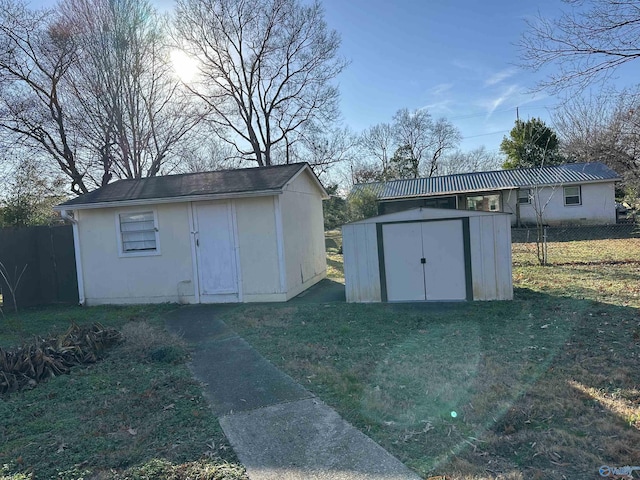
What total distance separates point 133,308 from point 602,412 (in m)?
8.95

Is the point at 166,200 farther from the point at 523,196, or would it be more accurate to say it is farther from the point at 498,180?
the point at 498,180

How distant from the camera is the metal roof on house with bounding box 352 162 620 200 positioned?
73.7 feet

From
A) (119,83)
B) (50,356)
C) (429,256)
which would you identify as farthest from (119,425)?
(119,83)

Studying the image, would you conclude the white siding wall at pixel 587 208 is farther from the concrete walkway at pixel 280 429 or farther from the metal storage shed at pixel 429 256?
the concrete walkway at pixel 280 429

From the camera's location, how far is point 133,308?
31.4 feet

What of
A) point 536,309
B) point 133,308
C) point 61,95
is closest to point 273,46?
point 61,95

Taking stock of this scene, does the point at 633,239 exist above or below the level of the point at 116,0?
below

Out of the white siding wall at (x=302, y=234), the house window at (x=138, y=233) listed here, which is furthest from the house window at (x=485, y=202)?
the house window at (x=138, y=233)

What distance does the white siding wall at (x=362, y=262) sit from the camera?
28.0 feet

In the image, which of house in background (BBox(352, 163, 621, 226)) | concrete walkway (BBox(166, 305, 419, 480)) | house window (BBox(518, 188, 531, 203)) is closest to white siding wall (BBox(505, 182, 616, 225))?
house in background (BBox(352, 163, 621, 226))

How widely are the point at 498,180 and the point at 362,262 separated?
19.4 metres

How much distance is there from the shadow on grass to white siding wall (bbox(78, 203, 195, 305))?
2.76 metres

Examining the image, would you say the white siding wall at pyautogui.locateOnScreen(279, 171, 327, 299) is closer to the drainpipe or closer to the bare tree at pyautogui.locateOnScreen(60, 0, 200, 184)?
the drainpipe

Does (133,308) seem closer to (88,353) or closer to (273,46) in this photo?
(88,353)
